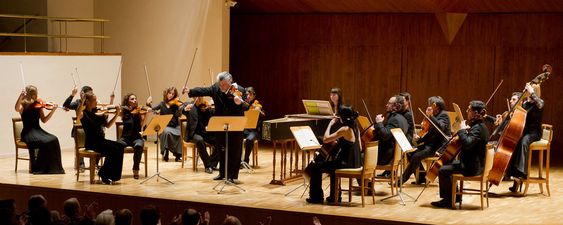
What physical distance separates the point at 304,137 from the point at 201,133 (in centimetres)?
225

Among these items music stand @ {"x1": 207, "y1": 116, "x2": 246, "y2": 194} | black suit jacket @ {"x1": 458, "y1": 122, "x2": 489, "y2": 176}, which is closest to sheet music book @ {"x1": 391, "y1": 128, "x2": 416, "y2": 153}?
black suit jacket @ {"x1": 458, "y1": 122, "x2": 489, "y2": 176}

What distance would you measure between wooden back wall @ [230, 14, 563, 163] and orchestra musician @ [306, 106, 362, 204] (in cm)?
531

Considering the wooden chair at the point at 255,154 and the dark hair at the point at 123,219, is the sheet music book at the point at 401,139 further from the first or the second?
the dark hair at the point at 123,219

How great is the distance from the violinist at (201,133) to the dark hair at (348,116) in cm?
253

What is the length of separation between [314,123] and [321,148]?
129 centimetres

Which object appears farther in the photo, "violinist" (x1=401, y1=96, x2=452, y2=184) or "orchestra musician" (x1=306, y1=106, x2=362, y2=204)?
"violinist" (x1=401, y1=96, x2=452, y2=184)

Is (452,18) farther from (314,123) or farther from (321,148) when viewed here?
(321,148)

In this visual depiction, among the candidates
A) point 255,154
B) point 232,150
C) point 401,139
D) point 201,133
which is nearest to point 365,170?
point 401,139

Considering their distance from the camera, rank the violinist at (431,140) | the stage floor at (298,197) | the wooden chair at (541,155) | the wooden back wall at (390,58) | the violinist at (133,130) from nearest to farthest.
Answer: the stage floor at (298,197) → the wooden chair at (541,155) → the violinist at (431,140) → the violinist at (133,130) → the wooden back wall at (390,58)

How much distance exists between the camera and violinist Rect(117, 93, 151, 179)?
10203 millimetres

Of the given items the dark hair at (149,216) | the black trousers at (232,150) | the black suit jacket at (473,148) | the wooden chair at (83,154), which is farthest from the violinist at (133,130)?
the dark hair at (149,216)

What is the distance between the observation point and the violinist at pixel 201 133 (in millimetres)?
10930

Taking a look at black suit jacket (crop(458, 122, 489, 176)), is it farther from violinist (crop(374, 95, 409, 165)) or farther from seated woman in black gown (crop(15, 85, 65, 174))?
seated woman in black gown (crop(15, 85, 65, 174))

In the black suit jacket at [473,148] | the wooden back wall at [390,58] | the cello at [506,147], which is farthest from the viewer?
the wooden back wall at [390,58]
